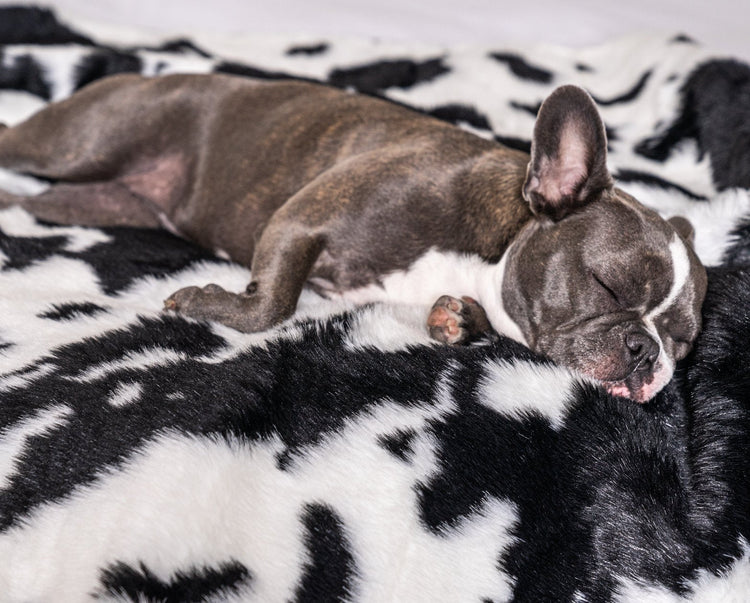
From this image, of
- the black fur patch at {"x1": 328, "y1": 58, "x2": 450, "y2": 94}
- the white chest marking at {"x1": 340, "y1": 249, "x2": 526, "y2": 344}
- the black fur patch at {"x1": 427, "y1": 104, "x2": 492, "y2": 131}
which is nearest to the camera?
the white chest marking at {"x1": 340, "y1": 249, "x2": 526, "y2": 344}

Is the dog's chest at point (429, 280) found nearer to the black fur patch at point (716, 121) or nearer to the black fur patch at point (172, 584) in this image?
the black fur patch at point (172, 584)

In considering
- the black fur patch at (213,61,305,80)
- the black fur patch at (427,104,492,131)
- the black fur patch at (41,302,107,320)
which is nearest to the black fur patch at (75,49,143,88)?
the black fur patch at (213,61,305,80)

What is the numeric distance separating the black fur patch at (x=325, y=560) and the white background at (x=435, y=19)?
3.24m

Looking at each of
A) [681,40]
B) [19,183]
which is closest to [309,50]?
[19,183]

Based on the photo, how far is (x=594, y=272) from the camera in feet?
6.41

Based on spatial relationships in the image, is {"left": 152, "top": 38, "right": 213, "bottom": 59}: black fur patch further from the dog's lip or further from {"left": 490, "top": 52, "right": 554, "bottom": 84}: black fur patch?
the dog's lip

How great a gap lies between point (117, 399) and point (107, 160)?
5.19 feet

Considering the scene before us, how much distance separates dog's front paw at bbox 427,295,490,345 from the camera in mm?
1987

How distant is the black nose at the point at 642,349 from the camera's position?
6.15 ft

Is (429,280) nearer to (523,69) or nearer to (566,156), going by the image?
(566,156)

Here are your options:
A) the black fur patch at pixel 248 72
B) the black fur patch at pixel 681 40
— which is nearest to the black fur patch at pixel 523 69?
the black fur patch at pixel 681 40

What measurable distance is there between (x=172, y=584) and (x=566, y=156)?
1.38 metres

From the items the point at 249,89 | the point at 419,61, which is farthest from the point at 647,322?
the point at 419,61

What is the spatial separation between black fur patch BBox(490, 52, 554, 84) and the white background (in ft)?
1.05
